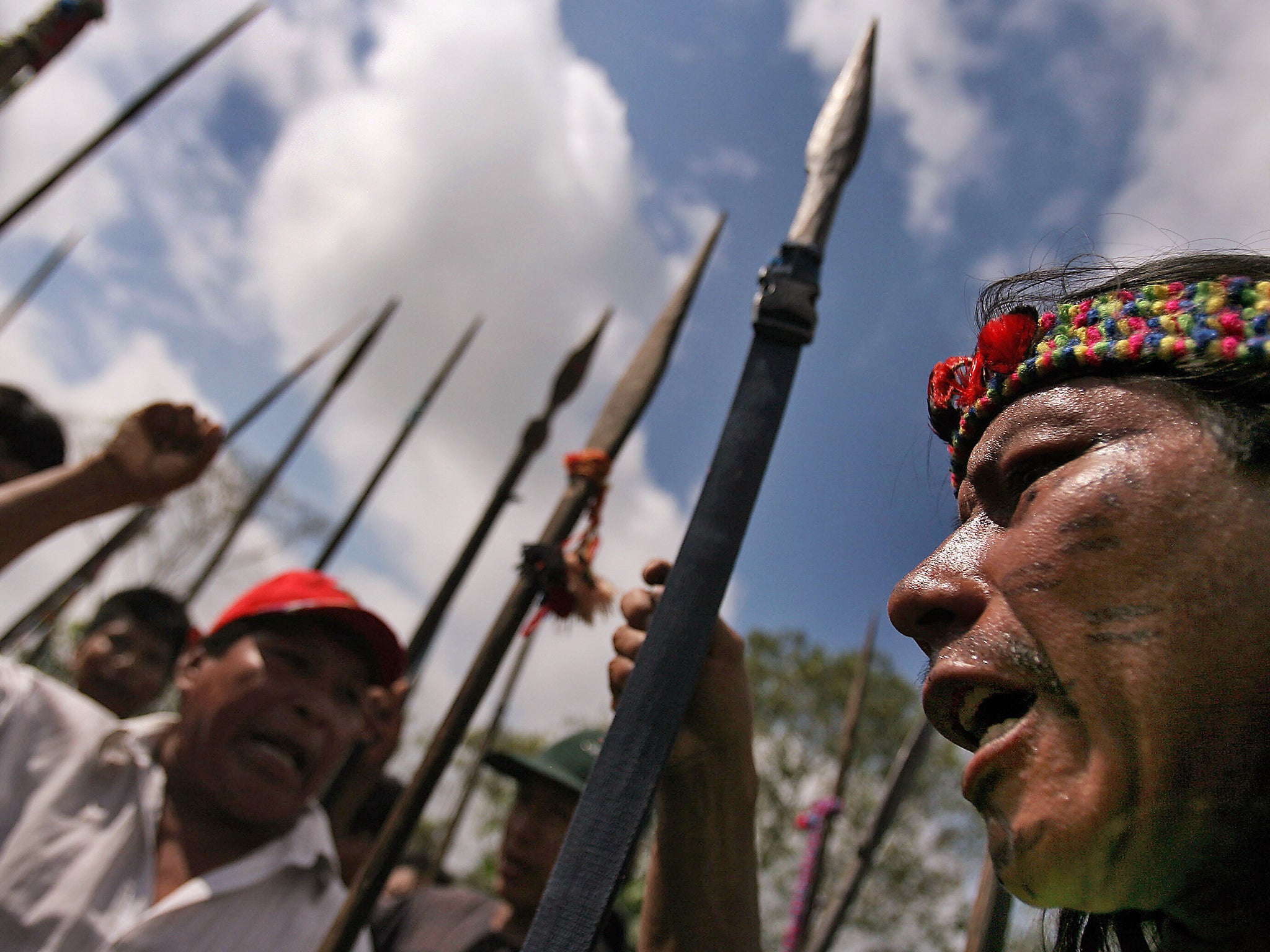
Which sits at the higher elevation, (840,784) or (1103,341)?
(840,784)

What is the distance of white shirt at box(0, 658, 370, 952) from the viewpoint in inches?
88.0

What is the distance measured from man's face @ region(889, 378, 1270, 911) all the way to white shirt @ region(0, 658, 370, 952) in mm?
2241

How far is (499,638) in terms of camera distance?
84.9 inches

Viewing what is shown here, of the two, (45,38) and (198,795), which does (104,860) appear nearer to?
(198,795)

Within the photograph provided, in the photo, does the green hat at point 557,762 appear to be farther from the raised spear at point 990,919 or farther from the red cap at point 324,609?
the raised spear at point 990,919

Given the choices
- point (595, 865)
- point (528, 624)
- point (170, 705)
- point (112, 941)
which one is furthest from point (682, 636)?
point (170, 705)

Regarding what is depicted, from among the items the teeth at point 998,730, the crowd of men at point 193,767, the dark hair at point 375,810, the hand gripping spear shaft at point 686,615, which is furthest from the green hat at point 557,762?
the teeth at point 998,730

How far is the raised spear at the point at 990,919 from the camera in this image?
201cm

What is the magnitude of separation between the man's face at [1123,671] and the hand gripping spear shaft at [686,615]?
404mm

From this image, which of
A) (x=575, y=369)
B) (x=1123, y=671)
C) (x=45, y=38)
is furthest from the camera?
(x=45, y=38)

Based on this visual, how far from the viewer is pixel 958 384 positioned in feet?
4.49

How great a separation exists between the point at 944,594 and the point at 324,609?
2.26 meters

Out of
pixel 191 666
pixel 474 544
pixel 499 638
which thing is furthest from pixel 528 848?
pixel 499 638

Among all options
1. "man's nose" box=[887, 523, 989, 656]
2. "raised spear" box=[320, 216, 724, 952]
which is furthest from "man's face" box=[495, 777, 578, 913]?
"man's nose" box=[887, 523, 989, 656]
